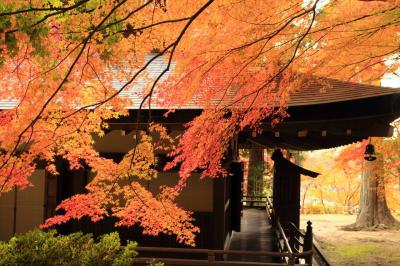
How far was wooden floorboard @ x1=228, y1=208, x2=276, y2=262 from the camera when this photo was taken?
28.5 feet

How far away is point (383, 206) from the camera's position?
17.5m

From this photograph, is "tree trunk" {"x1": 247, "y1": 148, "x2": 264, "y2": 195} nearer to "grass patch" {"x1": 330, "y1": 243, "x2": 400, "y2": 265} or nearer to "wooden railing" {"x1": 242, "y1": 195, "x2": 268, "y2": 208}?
"wooden railing" {"x1": 242, "y1": 195, "x2": 268, "y2": 208}

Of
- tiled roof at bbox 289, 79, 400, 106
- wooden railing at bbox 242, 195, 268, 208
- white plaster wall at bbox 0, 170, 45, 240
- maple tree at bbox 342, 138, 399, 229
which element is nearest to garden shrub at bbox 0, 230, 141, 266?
→ white plaster wall at bbox 0, 170, 45, 240


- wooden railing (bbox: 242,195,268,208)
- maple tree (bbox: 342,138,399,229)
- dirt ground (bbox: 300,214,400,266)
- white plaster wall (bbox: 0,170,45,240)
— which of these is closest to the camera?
white plaster wall (bbox: 0,170,45,240)

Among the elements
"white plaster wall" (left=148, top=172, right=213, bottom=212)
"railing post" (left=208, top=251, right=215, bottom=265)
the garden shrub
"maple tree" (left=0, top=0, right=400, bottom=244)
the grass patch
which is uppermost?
"maple tree" (left=0, top=0, right=400, bottom=244)

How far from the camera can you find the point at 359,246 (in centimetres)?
1451

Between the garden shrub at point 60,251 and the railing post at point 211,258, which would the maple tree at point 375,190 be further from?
the garden shrub at point 60,251

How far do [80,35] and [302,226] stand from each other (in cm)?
1925

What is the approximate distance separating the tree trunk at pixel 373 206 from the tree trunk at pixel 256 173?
4.63 meters

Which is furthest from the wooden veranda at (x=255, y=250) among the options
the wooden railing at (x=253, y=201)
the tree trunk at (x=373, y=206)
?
the tree trunk at (x=373, y=206)

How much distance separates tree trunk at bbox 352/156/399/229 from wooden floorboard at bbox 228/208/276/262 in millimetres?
5646

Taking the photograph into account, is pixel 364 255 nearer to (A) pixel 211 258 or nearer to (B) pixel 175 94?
(A) pixel 211 258

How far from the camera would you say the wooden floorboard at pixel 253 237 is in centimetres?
867

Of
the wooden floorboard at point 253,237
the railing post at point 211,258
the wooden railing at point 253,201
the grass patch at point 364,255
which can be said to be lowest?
the grass patch at point 364,255
